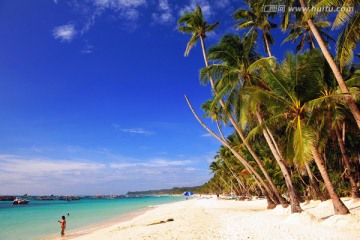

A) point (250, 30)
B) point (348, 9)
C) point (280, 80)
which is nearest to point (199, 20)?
point (250, 30)

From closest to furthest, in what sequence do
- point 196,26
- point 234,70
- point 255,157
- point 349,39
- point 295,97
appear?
point 349,39 < point 295,97 < point 234,70 < point 255,157 < point 196,26

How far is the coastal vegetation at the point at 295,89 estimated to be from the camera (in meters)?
11.0

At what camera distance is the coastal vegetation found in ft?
36.2

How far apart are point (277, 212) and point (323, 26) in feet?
41.8

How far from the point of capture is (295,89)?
39.7ft

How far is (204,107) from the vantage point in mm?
34906

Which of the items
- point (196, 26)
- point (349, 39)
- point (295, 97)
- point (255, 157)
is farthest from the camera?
point (196, 26)

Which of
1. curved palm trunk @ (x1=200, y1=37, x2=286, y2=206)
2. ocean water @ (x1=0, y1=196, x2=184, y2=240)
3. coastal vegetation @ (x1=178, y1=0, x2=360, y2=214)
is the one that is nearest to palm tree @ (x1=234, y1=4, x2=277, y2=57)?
coastal vegetation @ (x1=178, y1=0, x2=360, y2=214)

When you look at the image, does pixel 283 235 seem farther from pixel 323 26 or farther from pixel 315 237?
pixel 323 26

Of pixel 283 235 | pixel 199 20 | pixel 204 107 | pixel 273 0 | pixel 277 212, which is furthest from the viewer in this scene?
pixel 204 107

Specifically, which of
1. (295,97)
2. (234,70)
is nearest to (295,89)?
(295,97)

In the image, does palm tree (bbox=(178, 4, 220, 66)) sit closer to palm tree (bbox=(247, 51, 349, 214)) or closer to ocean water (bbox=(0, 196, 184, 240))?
palm tree (bbox=(247, 51, 349, 214))

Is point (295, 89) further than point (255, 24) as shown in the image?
No

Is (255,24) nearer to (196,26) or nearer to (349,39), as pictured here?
(196,26)
